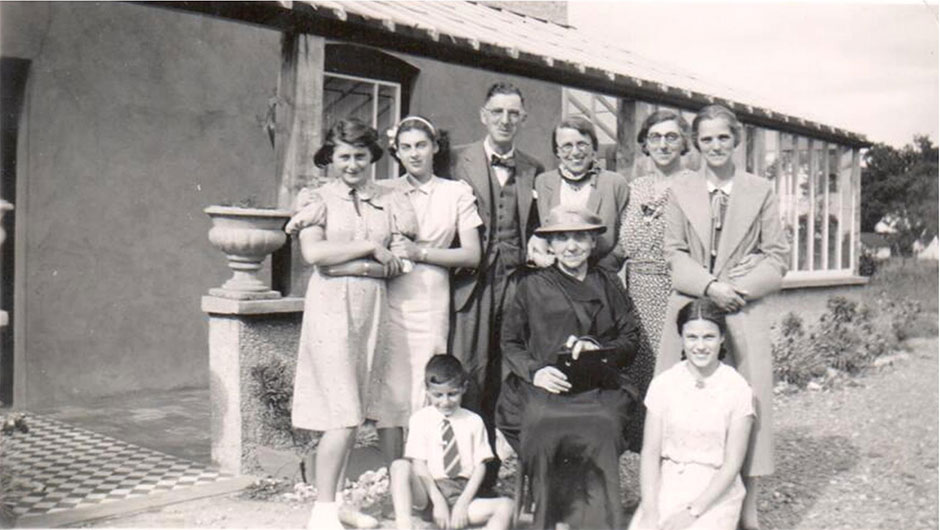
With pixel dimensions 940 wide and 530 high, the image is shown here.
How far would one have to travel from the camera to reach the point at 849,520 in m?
4.37

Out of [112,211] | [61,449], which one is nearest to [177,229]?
[112,211]

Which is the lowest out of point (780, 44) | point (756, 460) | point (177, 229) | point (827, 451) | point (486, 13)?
point (827, 451)

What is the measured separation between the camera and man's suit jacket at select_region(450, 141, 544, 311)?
4066mm

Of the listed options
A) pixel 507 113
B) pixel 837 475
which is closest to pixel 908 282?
pixel 837 475

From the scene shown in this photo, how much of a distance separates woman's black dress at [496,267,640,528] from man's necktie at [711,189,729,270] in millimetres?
443

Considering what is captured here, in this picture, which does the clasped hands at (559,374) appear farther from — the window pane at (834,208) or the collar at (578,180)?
the window pane at (834,208)

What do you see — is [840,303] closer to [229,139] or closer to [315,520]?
[229,139]

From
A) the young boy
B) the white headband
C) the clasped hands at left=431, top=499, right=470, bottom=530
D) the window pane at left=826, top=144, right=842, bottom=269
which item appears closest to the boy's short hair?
the young boy

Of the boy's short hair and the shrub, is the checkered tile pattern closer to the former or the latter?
the boy's short hair

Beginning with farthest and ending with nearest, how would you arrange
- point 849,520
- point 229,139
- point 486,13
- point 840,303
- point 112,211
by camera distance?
point 840,303 → point 486,13 → point 229,139 → point 112,211 → point 849,520

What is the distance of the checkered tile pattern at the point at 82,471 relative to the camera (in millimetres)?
4270

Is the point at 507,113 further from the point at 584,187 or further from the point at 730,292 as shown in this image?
the point at 730,292

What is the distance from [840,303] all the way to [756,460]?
7781 mm

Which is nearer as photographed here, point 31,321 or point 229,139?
point 31,321
